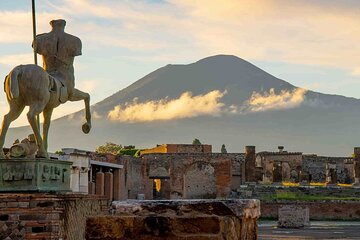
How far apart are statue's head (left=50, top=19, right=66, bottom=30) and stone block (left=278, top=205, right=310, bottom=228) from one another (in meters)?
20.0

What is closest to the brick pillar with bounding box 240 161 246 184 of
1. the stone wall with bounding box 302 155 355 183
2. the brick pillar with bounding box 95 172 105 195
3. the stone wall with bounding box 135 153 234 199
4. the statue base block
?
the stone wall with bounding box 135 153 234 199

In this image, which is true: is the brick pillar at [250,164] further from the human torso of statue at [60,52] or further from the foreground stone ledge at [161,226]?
the foreground stone ledge at [161,226]

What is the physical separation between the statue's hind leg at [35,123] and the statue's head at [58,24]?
1.13 m

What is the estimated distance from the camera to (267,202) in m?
37.4

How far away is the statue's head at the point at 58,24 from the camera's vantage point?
1000 cm

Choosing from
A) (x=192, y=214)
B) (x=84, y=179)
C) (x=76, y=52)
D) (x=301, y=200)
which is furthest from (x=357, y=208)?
(x=192, y=214)

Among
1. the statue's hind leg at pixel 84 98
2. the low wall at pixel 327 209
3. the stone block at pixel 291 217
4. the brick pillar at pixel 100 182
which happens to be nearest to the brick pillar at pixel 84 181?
the brick pillar at pixel 100 182

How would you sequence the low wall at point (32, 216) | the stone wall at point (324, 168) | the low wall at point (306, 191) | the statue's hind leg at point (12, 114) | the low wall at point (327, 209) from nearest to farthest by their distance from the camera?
the low wall at point (32, 216)
the statue's hind leg at point (12, 114)
the low wall at point (327, 209)
the low wall at point (306, 191)
the stone wall at point (324, 168)

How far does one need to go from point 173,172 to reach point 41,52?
3872 centimetres

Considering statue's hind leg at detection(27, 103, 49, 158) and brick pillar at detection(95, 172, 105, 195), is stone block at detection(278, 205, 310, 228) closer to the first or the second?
brick pillar at detection(95, 172, 105, 195)

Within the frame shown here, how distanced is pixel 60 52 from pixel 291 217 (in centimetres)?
2036

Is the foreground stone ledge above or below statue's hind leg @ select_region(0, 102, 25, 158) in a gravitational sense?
below

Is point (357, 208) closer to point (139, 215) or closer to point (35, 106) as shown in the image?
point (35, 106)

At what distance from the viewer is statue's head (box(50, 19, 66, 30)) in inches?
394
